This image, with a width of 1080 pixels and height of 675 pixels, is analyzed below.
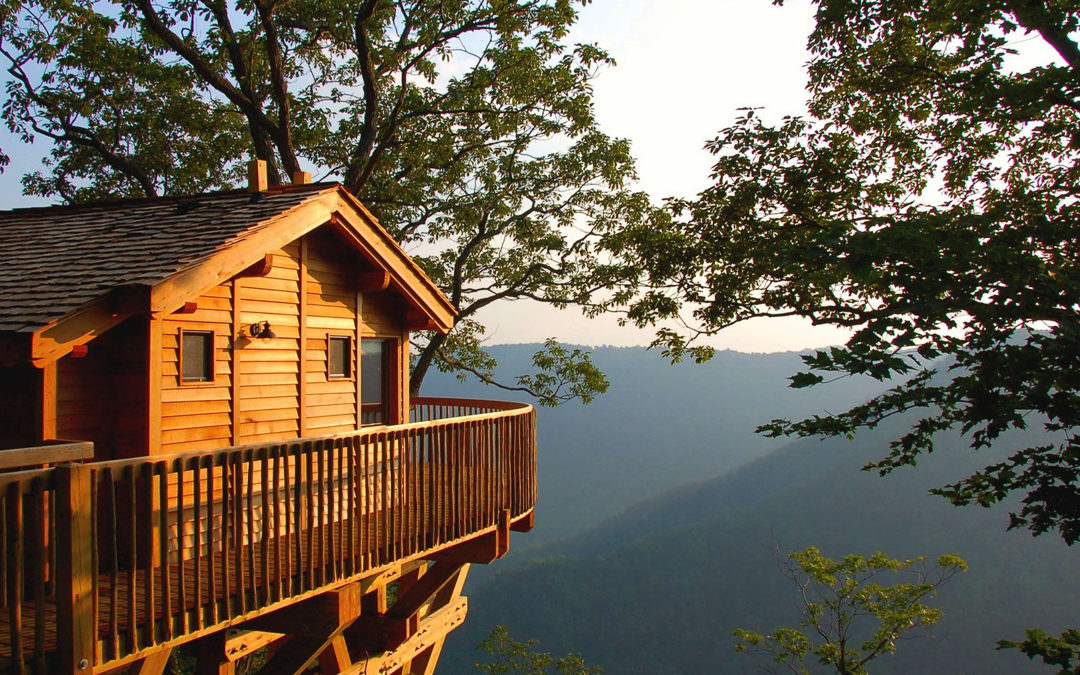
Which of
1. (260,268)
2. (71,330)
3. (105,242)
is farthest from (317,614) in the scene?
(105,242)

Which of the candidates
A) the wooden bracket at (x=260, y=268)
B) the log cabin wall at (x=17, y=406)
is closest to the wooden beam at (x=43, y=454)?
the log cabin wall at (x=17, y=406)

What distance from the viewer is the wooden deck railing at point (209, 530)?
5262mm

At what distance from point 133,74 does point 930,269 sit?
18.4 meters

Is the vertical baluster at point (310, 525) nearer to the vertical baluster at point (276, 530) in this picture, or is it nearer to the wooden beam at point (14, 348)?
the vertical baluster at point (276, 530)

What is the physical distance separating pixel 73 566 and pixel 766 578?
317 feet

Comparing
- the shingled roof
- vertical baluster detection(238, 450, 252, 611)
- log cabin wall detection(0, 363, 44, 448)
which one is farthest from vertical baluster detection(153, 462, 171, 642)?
log cabin wall detection(0, 363, 44, 448)

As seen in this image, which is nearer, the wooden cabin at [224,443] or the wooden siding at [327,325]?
the wooden cabin at [224,443]

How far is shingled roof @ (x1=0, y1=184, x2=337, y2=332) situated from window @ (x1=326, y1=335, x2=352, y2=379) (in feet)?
6.44

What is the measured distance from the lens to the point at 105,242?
898 cm

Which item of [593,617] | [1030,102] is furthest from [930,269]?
[593,617]

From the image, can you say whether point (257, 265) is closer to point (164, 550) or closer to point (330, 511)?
point (330, 511)

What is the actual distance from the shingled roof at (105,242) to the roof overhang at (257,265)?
0.09 metres

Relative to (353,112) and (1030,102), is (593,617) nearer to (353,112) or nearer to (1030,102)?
(353,112)

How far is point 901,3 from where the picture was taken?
10.8 meters
